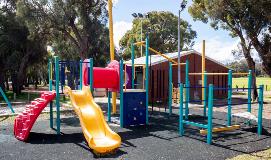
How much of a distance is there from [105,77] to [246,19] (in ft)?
45.1

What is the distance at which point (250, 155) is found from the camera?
7.89m

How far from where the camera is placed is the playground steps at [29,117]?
987cm

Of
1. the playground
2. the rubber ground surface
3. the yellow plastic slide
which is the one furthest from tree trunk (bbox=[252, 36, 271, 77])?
the yellow plastic slide

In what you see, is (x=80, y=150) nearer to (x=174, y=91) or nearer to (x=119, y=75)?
(x=119, y=75)

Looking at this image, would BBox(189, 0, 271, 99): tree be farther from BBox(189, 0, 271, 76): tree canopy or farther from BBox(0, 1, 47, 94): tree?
BBox(0, 1, 47, 94): tree

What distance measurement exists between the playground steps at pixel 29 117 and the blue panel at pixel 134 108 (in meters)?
2.91

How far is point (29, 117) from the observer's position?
10047mm

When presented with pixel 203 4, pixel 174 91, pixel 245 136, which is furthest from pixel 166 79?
pixel 245 136

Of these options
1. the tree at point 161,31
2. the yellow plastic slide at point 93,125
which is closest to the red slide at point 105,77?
the yellow plastic slide at point 93,125

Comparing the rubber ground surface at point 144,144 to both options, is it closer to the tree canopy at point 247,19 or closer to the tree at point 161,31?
the tree canopy at point 247,19

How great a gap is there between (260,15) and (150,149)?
654 inches

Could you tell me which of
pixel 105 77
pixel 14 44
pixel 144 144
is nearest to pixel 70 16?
pixel 14 44

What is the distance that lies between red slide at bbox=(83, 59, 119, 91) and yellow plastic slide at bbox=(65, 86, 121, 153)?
2.93 feet

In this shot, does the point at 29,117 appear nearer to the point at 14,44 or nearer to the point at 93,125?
the point at 93,125
